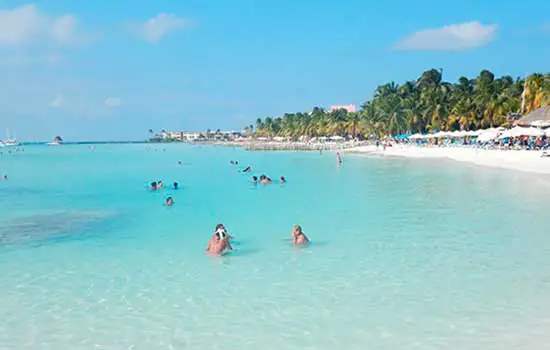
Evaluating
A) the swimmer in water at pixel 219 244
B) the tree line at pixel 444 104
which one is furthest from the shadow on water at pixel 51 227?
the tree line at pixel 444 104

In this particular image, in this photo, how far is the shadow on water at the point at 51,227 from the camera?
1417 cm

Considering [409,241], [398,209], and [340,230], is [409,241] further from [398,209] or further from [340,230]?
[398,209]

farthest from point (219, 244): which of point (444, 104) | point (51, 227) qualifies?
point (444, 104)

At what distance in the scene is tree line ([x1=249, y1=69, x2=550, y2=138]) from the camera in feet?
193

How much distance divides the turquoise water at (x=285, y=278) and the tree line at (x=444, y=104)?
135 ft

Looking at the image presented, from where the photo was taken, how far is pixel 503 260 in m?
10.3

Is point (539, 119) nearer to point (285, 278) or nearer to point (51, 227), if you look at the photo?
point (51, 227)

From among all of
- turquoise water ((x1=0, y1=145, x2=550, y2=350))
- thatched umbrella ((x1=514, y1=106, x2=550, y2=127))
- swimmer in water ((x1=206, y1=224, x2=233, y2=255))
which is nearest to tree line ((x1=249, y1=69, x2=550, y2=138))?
thatched umbrella ((x1=514, y1=106, x2=550, y2=127))

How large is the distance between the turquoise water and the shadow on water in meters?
0.06

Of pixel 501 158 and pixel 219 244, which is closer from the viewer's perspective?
pixel 219 244

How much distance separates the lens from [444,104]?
74.9m

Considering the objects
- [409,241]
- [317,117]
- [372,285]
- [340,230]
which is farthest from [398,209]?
[317,117]

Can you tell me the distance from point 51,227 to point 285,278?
370 inches

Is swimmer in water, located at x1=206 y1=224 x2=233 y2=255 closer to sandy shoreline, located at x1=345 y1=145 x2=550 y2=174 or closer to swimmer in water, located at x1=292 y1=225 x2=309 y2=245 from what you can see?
swimmer in water, located at x1=292 y1=225 x2=309 y2=245
